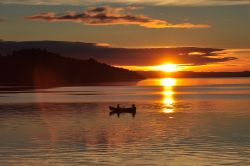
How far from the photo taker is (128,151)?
130 feet

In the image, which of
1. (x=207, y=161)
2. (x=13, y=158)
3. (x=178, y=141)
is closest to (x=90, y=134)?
(x=178, y=141)

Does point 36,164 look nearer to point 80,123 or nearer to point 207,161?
point 207,161

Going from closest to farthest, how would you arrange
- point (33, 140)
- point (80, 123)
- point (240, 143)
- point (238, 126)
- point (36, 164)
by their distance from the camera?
1. point (36, 164)
2. point (240, 143)
3. point (33, 140)
4. point (238, 126)
5. point (80, 123)

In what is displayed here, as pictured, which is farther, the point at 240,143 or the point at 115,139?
the point at 115,139

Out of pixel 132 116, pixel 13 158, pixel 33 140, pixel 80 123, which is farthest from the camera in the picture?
pixel 132 116

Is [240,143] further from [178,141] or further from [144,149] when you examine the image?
[144,149]

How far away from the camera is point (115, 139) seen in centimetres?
4653

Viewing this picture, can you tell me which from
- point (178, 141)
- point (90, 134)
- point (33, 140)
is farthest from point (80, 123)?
point (178, 141)

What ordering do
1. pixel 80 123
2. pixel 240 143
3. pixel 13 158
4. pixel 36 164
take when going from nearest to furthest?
pixel 36 164 < pixel 13 158 < pixel 240 143 < pixel 80 123

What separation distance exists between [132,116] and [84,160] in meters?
37.8

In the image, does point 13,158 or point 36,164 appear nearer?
point 36,164

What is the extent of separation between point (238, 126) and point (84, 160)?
83.4 feet

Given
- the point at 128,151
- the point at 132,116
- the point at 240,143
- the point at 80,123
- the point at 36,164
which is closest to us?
the point at 36,164

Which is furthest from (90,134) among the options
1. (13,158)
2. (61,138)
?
(13,158)
